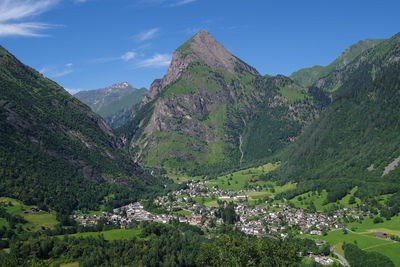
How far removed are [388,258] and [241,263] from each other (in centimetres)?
7252

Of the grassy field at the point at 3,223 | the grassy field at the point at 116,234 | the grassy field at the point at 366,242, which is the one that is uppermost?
the grassy field at the point at 3,223

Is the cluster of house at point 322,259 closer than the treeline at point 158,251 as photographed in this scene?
No

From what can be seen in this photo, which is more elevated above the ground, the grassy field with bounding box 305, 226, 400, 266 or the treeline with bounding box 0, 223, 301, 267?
the treeline with bounding box 0, 223, 301, 267

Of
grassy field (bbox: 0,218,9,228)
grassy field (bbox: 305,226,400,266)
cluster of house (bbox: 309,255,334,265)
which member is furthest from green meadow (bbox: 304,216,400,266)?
grassy field (bbox: 0,218,9,228)

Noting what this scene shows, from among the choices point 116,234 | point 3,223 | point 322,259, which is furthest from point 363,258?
point 3,223

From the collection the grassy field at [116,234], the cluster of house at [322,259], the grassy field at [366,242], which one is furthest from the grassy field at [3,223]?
the grassy field at [366,242]

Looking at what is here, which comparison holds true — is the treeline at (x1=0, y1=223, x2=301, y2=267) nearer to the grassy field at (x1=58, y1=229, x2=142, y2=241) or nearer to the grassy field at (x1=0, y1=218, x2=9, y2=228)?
the grassy field at (x1=58, y1=229, x2=142, y2=241)

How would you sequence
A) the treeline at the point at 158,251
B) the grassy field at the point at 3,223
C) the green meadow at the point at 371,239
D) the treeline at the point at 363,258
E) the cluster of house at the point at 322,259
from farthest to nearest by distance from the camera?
the grassy field at the point at 3,223
the green meadow at the point at 371,239
the cluster of house at the point at 322,259
the treeline at the point at 363,258
the treeline at the point at 158,251

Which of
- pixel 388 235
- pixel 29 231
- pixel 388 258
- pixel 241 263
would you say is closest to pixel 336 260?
pixel 388 258

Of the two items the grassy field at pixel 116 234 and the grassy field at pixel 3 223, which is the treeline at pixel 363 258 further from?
the grassy field at pixel 3 223

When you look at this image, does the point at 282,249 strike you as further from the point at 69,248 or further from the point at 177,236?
the point at 69,248

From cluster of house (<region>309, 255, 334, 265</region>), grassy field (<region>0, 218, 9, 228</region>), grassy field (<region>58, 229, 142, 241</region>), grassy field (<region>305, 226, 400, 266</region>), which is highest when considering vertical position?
grassy field (<region>0, 218, 9, 228</region>)

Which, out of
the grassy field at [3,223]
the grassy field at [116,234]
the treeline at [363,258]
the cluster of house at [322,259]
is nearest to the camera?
the treeline at [363,258]

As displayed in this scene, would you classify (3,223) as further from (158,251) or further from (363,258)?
(363,258)
